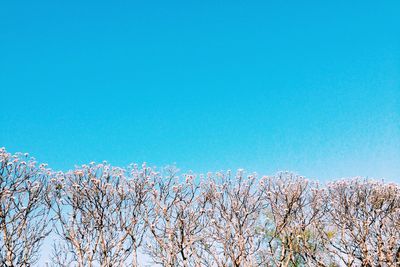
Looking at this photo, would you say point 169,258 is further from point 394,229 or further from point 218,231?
point 394,229

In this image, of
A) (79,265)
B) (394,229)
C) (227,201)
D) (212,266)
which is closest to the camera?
(79,265)

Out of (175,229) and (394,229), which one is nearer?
(175,229)

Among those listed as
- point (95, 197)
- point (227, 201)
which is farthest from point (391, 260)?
point (95, 197)

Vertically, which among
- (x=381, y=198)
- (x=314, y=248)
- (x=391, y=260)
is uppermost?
(x=381, y=198)

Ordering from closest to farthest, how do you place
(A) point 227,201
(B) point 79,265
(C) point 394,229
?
1. (B) point 79,265
2. (A) point 227,201
3. (C) point 394,229

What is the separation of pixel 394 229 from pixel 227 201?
9.72 meters

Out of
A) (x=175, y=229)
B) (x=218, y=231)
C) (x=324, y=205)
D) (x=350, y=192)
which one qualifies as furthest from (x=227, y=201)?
(x=350, y=192)

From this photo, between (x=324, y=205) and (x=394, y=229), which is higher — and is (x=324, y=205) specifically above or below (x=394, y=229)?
above

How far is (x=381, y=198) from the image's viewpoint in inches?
886

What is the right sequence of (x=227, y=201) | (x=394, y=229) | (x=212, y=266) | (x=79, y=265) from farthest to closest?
(x=394, y=229)
(x=227, y=201)
(x=212, y=266)
(x=79, y=265)

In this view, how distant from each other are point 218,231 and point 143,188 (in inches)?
171

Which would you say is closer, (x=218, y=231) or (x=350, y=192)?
(x=218, y=231)

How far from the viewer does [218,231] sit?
20.1 metres

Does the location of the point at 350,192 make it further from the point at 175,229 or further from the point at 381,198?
the point at 175,229
